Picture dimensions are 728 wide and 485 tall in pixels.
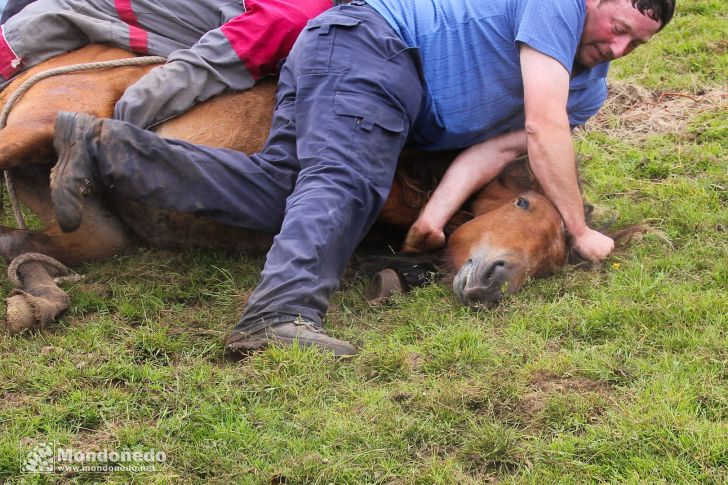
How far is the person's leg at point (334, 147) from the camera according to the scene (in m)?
3.89

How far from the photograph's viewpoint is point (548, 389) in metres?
3.45

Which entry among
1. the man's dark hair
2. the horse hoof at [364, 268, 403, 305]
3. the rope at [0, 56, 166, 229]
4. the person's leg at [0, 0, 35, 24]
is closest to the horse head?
the horse hoof at [364, 268, 403, 305]

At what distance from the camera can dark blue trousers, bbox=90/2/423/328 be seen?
397 centimetres

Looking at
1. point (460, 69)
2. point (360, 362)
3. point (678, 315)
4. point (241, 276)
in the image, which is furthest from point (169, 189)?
point (678, 315)

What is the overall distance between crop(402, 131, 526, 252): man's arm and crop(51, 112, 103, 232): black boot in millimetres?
1666

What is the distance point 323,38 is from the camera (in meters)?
4.57

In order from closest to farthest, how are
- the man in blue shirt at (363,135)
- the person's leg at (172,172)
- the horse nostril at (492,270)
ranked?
the man in blue shirt at (363,135)
the person's leg at (172,172)
the horse nostril at (492,270)

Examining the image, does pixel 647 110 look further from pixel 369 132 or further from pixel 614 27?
pixel 369 132

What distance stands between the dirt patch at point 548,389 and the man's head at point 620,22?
1.99m

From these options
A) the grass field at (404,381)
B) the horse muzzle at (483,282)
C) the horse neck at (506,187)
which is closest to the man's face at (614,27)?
the horse neck at (506,187)

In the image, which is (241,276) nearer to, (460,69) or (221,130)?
(221,130)

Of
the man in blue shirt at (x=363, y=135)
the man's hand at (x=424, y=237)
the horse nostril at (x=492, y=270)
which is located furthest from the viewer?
the man's hand at (x=424, y=237)

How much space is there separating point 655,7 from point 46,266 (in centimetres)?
333

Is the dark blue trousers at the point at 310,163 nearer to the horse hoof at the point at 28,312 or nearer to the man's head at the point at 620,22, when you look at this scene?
the horse hoof at the point at 28,312
